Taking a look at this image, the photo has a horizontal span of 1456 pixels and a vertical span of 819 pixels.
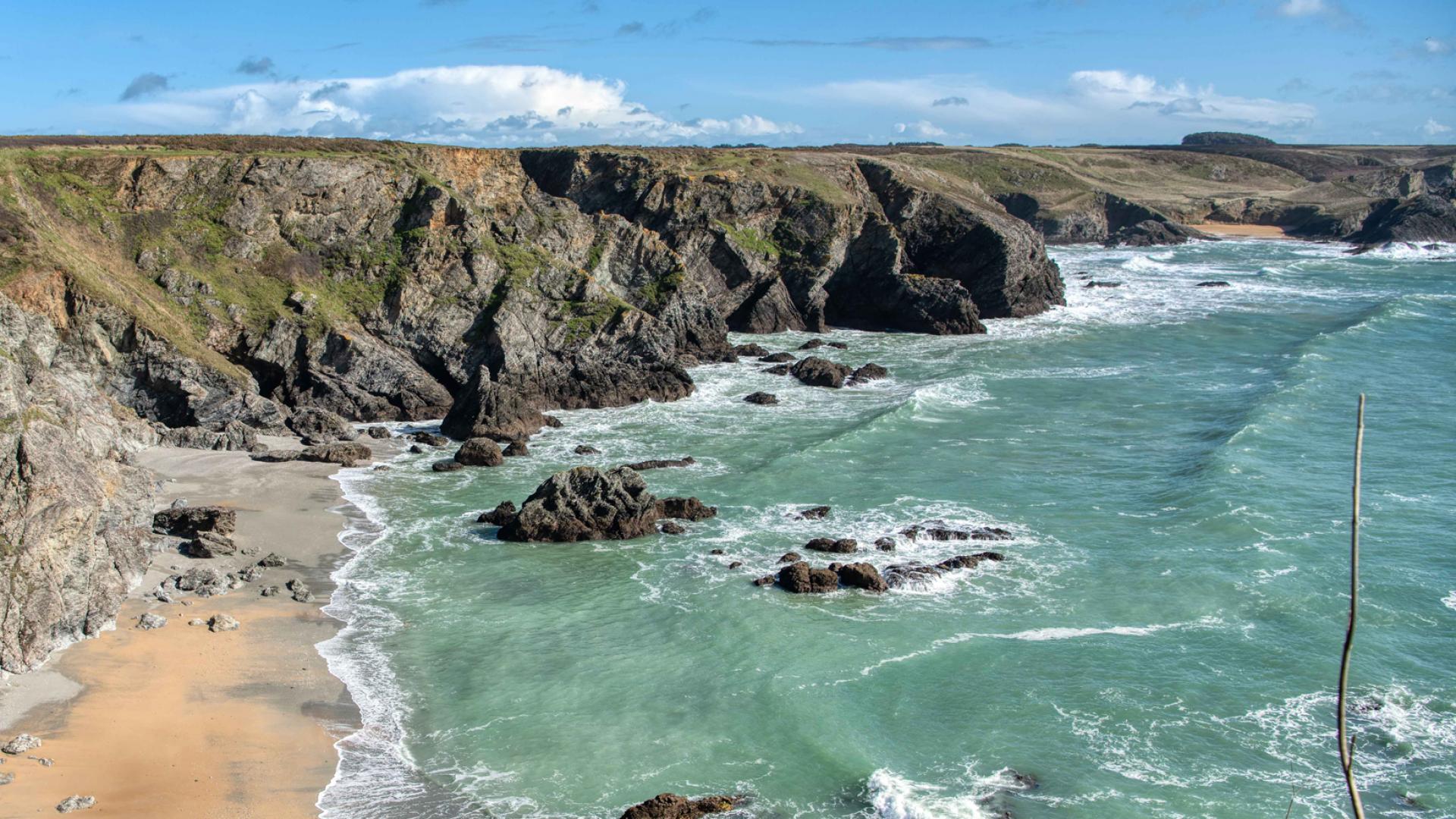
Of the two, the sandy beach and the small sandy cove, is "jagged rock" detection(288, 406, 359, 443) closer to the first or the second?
the small sandy cove

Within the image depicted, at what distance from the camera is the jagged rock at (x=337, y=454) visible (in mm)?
40219

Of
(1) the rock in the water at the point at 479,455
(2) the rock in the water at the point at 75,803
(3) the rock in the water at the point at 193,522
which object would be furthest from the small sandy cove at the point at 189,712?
(1) the rock in the water at the point at 479,455

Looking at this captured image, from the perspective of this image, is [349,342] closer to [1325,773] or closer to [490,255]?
[490,255]

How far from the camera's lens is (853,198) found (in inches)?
2960

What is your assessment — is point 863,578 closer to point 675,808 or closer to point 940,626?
point 940,626

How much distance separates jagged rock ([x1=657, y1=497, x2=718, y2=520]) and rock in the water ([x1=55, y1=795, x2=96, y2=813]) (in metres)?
18.2

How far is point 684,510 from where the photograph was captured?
34.9m

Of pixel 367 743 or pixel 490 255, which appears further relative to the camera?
pixel 490 255

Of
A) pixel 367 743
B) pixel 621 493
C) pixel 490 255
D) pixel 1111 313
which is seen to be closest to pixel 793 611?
pixel 621 493

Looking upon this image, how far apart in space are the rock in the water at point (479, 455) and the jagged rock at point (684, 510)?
8181mm

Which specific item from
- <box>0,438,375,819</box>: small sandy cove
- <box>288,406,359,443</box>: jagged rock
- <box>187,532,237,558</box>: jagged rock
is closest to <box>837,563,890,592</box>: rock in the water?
<box>0,438,375,819</box>: small sandy cove

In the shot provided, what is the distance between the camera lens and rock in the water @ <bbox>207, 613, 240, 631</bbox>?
26.2 m

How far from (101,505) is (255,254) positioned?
26.6m

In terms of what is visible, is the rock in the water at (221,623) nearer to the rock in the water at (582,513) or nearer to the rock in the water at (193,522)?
the rock in the water at (193,522)
